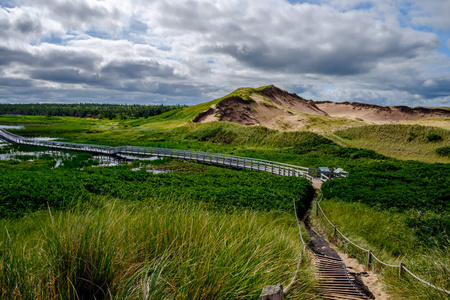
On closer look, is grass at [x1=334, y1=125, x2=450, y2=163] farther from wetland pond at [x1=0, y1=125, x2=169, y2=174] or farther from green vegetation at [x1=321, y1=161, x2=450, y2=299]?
wetland pond at [x1=0, y1=125, x2=169, y2=174]

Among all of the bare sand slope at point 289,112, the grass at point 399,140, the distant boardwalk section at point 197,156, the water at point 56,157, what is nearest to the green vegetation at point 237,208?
the grass at point 399,140

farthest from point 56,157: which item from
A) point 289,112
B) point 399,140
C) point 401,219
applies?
point 289,112

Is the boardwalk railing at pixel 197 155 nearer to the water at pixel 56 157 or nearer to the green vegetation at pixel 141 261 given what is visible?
the water at pixel 56 157

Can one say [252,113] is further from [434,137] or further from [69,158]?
[69,158]

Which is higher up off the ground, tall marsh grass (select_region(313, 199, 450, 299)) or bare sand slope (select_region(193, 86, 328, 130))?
bare sand slope (select_region(193, 86, 328, 130))

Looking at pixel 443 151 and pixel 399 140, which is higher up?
pixel 399 140

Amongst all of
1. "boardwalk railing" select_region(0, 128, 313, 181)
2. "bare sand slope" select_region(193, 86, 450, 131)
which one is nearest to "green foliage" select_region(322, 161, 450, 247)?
"boardwalk railing" select_region(0, 128, 313, 181)

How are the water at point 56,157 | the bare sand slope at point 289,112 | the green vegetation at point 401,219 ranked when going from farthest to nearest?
the bare sand slope at point 289,112 → the water at point 56,157 → the green vegetation at point 401,219

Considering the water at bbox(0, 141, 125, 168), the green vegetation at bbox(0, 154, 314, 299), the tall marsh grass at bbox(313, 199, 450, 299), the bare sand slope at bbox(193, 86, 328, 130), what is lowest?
the water at bbox(0, 141, 125, 168)

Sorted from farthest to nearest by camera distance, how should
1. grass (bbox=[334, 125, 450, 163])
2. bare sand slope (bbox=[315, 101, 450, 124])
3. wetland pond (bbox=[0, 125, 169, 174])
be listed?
1. bare sand slope (bbox=[315, 101, 450, 124])
2. grass (bbox=[334, 125, 450, 163])
3. wetland pond (bbox=[0, 125, 169, 174])

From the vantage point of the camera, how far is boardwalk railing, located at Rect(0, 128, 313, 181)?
97.5ft

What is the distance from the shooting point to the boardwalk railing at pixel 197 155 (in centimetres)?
2972

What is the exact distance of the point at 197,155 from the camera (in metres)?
39.4

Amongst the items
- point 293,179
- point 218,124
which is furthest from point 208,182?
point 218,124
